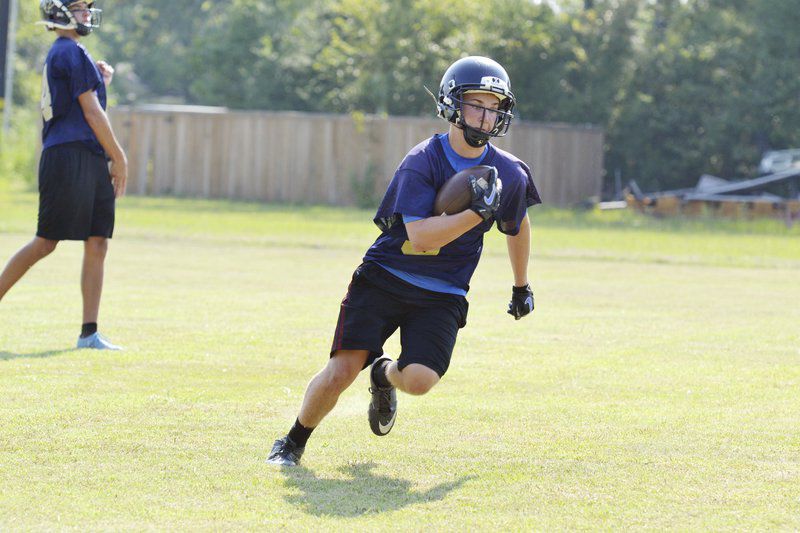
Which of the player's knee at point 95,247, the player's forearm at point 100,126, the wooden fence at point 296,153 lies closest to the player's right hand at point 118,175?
the player's forearm at point 100,126

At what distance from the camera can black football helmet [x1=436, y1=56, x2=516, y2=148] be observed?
5.77 metres

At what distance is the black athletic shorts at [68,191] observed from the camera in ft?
28.1

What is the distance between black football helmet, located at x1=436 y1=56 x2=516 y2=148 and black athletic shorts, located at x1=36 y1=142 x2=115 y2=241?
3473 millimetres

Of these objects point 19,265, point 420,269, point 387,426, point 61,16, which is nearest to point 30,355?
point 19,265

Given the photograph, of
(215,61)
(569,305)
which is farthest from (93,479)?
(215,61)

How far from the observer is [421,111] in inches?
1400

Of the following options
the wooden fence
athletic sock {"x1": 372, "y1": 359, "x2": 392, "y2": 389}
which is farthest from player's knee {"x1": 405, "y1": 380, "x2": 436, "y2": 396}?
the wooden fence

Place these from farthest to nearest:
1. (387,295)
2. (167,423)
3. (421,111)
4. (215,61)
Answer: (215,61) < (421,111) < (167,423) < (387,295)

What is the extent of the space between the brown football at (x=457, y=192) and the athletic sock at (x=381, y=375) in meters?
0.81

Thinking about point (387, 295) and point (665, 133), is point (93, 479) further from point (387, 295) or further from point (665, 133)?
point (665, 133)

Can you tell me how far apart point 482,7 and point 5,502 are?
3133 cm

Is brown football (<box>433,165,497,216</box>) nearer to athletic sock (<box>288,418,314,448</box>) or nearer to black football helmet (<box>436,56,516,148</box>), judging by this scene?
black football helmet (<box>436,56,516,148</box>)

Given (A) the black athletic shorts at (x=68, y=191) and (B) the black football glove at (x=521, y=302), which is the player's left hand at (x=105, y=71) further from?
(B) the black football glove at (x=521, y=302)

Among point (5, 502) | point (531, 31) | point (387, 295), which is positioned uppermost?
point (531, 31)
